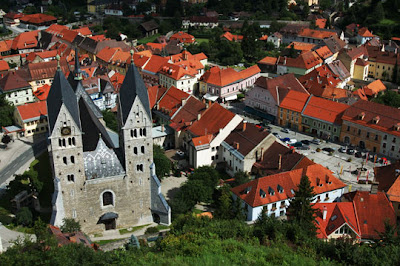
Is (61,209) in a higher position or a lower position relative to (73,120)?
lower

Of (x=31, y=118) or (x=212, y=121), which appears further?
(x=31, y=118)

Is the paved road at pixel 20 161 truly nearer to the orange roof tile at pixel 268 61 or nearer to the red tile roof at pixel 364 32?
the orange roof tile at pixel 268 61

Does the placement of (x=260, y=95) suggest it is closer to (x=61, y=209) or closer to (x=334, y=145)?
(x=334, y=145)

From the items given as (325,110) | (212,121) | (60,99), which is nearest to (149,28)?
(325,110)

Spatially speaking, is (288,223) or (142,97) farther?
(142,97)

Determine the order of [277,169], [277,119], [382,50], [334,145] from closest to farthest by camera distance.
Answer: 1. [277,169]
2. [334,145]
3. [277,119]
4. [382,50]

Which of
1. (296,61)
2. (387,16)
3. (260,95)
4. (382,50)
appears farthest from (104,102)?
(387,16)

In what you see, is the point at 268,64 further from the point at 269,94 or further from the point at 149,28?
the point at 149,28
